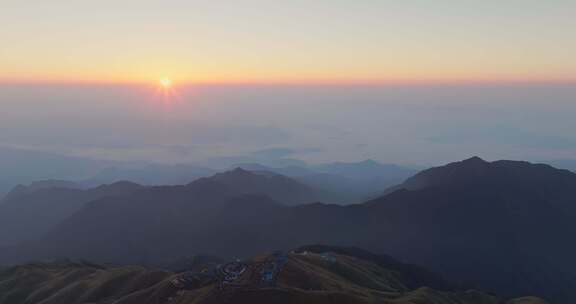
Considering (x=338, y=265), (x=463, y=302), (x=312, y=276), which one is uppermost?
A: (x=312, y=276)

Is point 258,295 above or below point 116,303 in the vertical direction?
above

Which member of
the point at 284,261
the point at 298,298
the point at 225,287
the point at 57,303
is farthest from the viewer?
the point at 57,303

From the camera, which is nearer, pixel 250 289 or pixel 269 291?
pixel 269 291

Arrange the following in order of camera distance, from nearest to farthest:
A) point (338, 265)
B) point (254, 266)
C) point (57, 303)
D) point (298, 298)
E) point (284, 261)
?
1. point (298, 298)
2. point (254, 266)
3. point (284, 261)
4. point (57, 303)
5. point (338, 265)

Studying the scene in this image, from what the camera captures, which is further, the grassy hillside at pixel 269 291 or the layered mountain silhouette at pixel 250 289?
the layered mountain silhouette at pixel 250 289

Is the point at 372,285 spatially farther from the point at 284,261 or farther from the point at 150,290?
the point at 150,290

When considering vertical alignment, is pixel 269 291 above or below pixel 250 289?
above

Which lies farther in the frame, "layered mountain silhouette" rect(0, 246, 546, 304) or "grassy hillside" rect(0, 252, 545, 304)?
"layered mountain silhouette" rect(0, 246, 546, 304)

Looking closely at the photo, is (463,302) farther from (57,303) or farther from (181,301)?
(57,303)

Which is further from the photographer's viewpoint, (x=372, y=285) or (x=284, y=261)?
(x=372, y=285)

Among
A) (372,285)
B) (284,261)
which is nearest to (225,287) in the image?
(284,261)
